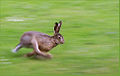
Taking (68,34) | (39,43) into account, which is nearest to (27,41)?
(39,43)

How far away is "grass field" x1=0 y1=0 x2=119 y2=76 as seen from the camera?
8.02 m

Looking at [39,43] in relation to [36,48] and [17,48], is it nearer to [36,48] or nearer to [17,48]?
[36,48]

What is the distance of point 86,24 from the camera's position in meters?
11.2

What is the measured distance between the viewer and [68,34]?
10250mm

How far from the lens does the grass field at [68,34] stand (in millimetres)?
8016

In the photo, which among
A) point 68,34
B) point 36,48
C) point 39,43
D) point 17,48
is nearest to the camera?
point 36,48

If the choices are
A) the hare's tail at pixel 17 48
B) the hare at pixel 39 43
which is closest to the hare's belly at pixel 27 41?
the hare at pixel 39 43

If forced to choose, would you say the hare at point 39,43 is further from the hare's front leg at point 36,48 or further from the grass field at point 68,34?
the grass field at point 68,34

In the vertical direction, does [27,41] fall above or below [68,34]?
above

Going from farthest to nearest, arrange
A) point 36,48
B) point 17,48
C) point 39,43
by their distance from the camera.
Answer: point 17,48
point 39,43
point 36,48

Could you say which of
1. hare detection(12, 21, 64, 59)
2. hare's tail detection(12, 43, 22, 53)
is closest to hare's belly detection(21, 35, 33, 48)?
hare detection(12, 21, 64, 59)

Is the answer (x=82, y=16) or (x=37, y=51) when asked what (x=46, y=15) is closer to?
(x=82, y=16)

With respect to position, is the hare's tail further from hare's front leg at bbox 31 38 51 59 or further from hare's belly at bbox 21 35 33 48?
hare's front leg at bbox 31 38 51 59

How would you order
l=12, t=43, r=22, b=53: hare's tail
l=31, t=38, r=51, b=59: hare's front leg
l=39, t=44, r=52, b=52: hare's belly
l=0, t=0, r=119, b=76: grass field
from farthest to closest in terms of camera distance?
l=12, t=43, r=22, b=53: hare's tail < l=39, t=44, r=52, b=52: hare's belly < l=31, t=38, r=51, b=59: hare's front leg < l=0, t=0, r=119, b=76: grass field
